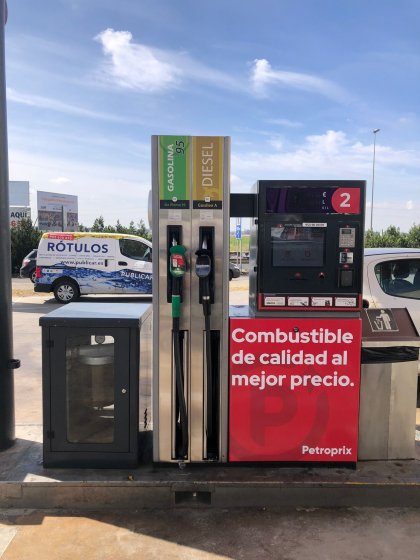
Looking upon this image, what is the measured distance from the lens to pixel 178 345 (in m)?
3.39

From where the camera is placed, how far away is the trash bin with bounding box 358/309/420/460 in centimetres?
361

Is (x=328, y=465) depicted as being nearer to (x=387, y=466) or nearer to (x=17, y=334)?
(x=387, y=466)

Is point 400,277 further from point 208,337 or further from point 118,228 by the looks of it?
point 118,228

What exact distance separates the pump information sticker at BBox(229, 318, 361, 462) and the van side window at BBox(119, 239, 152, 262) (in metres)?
11.2

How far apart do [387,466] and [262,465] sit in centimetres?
92

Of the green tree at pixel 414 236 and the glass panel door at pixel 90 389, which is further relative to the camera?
the green tree at pixel 414 236

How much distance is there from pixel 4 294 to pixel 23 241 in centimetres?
2561

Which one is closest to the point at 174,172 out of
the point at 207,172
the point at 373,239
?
the point at 207,172

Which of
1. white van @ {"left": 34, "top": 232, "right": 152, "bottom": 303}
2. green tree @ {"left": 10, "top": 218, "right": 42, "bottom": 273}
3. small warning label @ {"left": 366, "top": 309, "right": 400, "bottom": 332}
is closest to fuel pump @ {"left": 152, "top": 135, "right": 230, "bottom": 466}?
small warning label @ {"left": 366, "top": 309, "right": 400, "bottom": 332}

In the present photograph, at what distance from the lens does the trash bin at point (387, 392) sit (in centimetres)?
361

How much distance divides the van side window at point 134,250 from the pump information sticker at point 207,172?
36.8ft

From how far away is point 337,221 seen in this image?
3.38m

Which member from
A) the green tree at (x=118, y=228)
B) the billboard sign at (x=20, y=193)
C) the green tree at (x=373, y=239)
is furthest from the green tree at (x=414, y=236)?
the billboard sign at (x=20, y=193)

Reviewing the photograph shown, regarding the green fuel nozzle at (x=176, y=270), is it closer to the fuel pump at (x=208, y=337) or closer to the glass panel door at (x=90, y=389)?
the fuel pump at (x=208, y=337)
